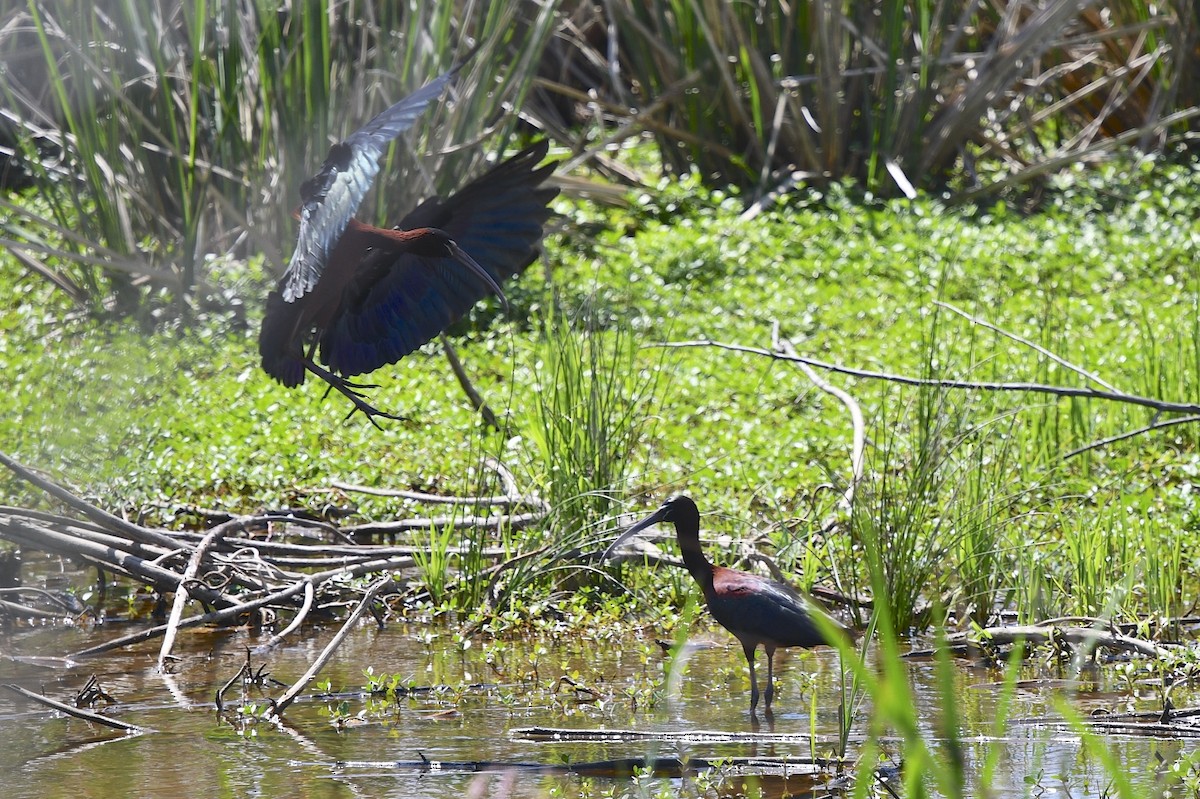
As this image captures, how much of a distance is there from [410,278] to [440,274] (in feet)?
0.32

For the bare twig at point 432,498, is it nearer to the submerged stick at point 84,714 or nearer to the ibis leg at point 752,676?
the ibis leg at point 752,676

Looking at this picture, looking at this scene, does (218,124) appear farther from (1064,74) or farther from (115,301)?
(1064,74)

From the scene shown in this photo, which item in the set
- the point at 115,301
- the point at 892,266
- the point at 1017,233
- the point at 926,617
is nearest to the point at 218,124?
the point at 115,301

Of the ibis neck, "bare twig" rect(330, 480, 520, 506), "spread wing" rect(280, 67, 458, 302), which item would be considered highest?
"spread wing" rect(280, 67, 458, 302)

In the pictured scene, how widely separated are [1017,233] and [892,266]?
3.07 feet

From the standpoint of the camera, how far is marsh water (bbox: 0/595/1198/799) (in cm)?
352

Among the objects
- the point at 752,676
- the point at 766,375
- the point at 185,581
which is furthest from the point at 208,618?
the point at 766,375

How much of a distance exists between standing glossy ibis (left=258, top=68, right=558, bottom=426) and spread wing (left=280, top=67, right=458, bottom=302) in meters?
0.48

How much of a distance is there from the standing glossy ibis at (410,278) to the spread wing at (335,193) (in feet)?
1.57

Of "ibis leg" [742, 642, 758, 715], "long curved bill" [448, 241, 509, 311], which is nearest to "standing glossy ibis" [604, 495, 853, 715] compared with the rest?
"ibis leg" [742, 642, 758, 715]

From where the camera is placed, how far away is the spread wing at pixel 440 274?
4906 mm

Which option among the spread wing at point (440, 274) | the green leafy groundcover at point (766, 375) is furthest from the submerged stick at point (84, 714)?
the spread wing at point (440, 274)

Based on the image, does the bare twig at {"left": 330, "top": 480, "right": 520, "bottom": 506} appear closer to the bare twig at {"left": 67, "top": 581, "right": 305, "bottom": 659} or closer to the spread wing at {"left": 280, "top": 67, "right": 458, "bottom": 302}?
Result: the bare twig at {"left": 67, "top": 581, "right": 305, "bottom": 659}

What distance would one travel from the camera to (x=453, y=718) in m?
4.14
